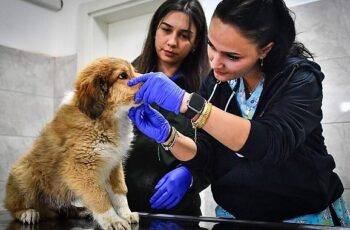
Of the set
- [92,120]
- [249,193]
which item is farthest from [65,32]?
[249,193]

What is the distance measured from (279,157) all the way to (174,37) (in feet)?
2.92

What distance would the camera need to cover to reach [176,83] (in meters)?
1.77

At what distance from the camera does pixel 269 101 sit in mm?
1169

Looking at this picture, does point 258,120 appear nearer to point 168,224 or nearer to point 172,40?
point 168,224

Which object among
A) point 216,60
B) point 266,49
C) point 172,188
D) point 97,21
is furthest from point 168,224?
point 97,21

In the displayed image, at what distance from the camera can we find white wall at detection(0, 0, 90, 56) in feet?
10.2

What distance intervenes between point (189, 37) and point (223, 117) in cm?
84

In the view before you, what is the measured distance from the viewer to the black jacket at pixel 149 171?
168 centimetres

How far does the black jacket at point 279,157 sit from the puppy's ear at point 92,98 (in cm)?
40

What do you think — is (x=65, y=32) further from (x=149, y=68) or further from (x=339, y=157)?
(x=339, y=157)

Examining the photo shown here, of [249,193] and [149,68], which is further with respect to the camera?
[149,68]

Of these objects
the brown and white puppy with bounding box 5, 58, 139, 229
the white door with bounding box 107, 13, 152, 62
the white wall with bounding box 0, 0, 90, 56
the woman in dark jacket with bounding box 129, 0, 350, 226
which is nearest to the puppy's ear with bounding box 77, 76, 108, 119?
the brown and white puppy with bounding box 5, 58, 139, 229

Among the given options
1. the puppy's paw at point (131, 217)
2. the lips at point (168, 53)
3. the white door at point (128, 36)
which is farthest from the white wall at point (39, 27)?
the puppy's paw at point (131, 217)

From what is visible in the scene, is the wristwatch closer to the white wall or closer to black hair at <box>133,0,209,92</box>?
black hair at <box>133,0,209,92</box>
